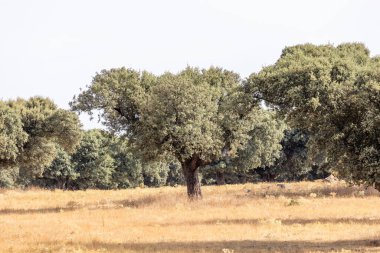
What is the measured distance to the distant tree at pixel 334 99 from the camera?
24.4 meters

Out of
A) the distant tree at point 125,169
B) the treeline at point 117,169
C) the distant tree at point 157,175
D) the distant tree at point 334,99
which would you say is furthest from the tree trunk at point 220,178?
the distant tree at point 334,99

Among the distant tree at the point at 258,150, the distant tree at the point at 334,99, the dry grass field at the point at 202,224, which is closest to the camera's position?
the distant tree at the point at 334,99

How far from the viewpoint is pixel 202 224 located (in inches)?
1362

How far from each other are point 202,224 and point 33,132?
91.2 ft

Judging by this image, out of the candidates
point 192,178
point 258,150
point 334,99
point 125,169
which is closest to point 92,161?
point 125,169

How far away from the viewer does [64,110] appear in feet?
175

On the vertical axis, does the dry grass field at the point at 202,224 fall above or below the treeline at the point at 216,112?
below

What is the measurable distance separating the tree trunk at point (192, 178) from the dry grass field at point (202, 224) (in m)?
1.18

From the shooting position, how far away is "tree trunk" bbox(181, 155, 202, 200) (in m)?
50.5

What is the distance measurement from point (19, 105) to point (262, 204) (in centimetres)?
3031

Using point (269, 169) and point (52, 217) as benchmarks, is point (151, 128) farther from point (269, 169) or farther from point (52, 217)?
point (269, 169)

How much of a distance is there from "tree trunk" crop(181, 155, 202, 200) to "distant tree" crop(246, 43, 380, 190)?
1144 centimetres

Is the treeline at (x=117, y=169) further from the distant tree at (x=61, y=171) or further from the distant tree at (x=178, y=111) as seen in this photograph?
the distant tree at (x=178, y=111)

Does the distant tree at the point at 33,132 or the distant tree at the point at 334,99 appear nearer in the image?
the distant tree at the point at 334,99
